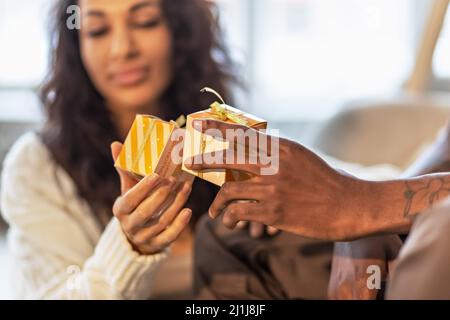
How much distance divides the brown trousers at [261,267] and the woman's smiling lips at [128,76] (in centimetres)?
33

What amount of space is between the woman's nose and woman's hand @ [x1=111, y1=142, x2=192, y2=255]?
0.43 meters

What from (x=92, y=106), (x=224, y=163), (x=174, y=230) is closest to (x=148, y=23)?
(x=92, y=106)

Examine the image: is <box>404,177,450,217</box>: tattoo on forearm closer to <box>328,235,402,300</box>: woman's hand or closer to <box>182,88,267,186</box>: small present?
<box>328,235,402,300</box>: woman's hand

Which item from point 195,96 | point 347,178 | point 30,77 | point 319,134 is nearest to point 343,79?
→ point 319,134

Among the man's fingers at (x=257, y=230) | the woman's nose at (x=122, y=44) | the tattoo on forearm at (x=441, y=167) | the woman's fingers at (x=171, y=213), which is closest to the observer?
the woman's fingers at (x=171, y=213)

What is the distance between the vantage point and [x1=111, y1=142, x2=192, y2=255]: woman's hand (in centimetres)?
90

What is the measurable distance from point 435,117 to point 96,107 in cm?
86

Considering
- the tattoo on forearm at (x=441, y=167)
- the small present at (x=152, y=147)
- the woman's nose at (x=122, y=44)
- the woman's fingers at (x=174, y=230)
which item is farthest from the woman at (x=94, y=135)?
the tattoo on forearm at (x=441, y=167)

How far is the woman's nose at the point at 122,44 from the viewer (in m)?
1.35

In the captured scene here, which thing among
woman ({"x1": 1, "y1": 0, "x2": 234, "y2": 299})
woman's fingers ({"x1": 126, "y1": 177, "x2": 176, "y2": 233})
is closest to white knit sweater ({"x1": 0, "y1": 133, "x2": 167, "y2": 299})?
woman ({"x1": 1, "y1": 0, "x2": 234, "y2": 299})

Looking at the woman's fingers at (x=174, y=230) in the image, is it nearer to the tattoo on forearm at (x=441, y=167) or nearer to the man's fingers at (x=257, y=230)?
the man's fingers at (x=257, y=230)

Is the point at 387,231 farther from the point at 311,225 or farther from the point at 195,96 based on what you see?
the point at 195,96

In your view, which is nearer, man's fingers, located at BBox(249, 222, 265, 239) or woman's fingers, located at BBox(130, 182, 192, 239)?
woman's fingers, located at BBox(130, 182, 192, 239)

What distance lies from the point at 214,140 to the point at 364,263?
10.9 inches
